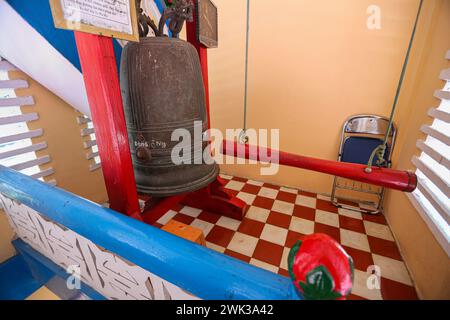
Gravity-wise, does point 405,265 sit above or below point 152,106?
below

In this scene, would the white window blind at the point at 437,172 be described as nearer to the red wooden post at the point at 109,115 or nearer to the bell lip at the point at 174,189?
the bell lip at the point at 174,189

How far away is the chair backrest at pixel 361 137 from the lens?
1.71m

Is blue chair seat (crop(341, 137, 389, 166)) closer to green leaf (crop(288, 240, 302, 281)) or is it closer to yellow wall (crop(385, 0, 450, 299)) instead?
yellow wall (crop(385, 0, 450, 299))

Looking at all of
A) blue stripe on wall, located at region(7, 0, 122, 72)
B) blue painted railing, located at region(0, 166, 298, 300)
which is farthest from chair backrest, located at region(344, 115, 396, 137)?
blue stripe on wall, located at region(7, 0, 122, 72)

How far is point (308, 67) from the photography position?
5.99ft

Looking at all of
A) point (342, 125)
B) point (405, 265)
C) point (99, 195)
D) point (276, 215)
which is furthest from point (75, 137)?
point (405, 265)

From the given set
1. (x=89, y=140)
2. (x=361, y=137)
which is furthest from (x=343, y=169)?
(x=89, y=140)

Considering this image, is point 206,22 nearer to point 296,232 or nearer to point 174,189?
point 174,189

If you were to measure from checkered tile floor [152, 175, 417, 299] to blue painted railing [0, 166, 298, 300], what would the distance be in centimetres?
98

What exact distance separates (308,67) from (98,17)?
1725 mm

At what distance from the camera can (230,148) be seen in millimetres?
1340
